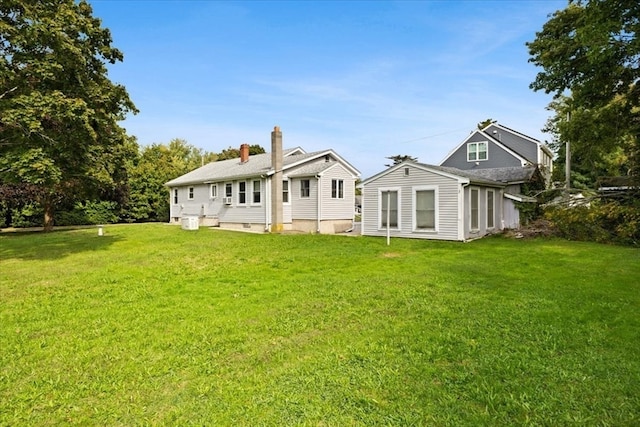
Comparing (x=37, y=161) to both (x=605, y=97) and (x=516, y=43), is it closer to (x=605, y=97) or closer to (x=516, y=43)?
(x=516, y=43)

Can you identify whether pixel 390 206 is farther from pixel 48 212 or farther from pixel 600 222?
pixel 48 212

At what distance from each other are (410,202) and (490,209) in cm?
421

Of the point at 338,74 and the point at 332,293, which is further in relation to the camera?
the point at 338,74

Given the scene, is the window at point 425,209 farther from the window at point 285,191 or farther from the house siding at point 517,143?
the house siding at point 517,143

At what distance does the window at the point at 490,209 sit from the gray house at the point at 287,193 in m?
7.40

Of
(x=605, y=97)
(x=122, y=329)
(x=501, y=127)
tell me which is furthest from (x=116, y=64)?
(x=501, y=127)

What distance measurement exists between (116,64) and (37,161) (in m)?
5.52

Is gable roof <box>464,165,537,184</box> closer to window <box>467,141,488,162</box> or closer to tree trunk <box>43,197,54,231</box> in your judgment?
window <box>467,141,488,162</box>

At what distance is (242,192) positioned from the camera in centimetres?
2170

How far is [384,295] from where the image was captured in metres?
6.48

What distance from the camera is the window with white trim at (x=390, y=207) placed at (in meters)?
16.2

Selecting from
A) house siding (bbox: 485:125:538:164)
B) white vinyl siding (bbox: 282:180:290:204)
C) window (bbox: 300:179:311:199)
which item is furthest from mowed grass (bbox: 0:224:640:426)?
house siding (bbox: 485:125:538:164)

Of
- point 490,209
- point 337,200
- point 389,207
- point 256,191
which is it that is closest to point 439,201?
point 389,207

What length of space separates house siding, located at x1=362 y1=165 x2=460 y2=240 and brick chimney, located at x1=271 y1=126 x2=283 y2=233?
15.8 ft
